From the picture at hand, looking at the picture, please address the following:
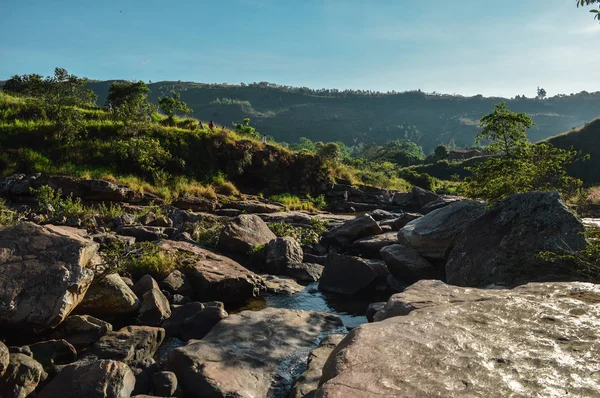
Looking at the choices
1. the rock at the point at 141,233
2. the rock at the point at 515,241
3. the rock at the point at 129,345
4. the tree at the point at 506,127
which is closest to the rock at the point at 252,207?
the rock at the point at 141,233

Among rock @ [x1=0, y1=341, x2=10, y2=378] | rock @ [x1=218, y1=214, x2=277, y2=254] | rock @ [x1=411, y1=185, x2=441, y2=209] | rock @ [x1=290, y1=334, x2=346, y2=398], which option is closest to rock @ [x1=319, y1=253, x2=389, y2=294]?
rock @ [x1=218, y1=214, x2=277, y2=254]

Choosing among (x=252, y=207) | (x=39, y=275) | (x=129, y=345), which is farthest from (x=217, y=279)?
(x=252, y=207)

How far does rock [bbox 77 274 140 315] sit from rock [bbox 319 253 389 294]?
486 cm

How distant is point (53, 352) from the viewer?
5.56 metres

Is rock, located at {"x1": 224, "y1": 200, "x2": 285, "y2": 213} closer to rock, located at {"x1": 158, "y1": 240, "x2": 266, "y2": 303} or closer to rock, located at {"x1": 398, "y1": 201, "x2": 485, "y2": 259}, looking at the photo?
rock, located at {"x1": 158, "y1": 240, "x2": 266, "y2": 303}

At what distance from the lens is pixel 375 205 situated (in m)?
31.1

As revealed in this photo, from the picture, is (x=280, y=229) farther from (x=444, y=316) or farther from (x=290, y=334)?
(x=444, y=316)

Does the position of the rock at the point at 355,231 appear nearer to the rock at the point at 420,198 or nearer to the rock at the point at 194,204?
the rock at the point at 194,204

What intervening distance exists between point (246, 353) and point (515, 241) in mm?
5184

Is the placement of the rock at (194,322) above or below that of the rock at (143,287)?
below

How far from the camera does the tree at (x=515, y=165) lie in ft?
32.3

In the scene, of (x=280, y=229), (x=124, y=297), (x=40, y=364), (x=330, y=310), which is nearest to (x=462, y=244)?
(x=330, y=310)

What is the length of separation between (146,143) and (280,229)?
1364 cm

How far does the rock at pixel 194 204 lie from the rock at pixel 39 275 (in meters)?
15.3
